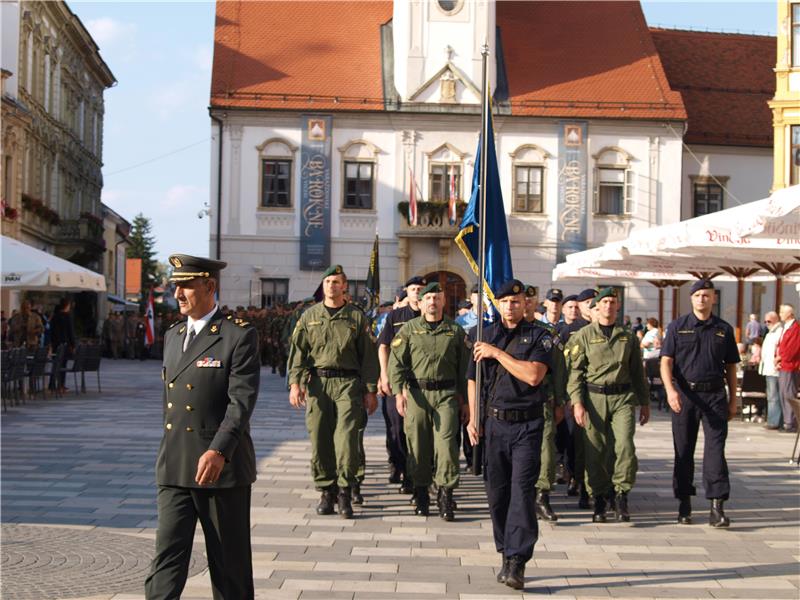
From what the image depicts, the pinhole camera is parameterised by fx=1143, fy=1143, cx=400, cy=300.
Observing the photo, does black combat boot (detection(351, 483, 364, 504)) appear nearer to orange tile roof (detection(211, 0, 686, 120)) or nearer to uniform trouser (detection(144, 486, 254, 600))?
uniform trouser (detection(144, 486, 254, 600))

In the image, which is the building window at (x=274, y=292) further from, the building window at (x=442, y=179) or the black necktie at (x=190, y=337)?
the black necktie at (x=190, y=337)

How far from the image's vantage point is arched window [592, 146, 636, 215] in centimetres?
4175

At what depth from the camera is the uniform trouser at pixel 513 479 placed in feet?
25.4

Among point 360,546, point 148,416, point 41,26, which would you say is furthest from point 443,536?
point 41,26

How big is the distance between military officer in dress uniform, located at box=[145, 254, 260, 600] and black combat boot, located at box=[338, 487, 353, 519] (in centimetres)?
425

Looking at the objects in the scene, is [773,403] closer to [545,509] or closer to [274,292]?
[545,509]

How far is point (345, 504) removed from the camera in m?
10.3

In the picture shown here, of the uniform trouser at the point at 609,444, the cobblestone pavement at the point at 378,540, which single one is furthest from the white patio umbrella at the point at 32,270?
the uniform trouser at the point at 609,444

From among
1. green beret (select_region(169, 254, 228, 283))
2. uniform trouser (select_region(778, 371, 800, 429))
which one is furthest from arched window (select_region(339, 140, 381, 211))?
green beret (select_region(169, 254, 228, 283))

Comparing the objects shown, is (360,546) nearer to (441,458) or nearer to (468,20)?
(441,458)

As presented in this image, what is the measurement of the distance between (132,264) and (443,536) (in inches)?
3278

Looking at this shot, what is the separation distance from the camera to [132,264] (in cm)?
8975

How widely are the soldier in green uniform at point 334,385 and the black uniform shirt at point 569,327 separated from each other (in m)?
3.04

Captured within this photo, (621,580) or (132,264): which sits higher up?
(132,264)
